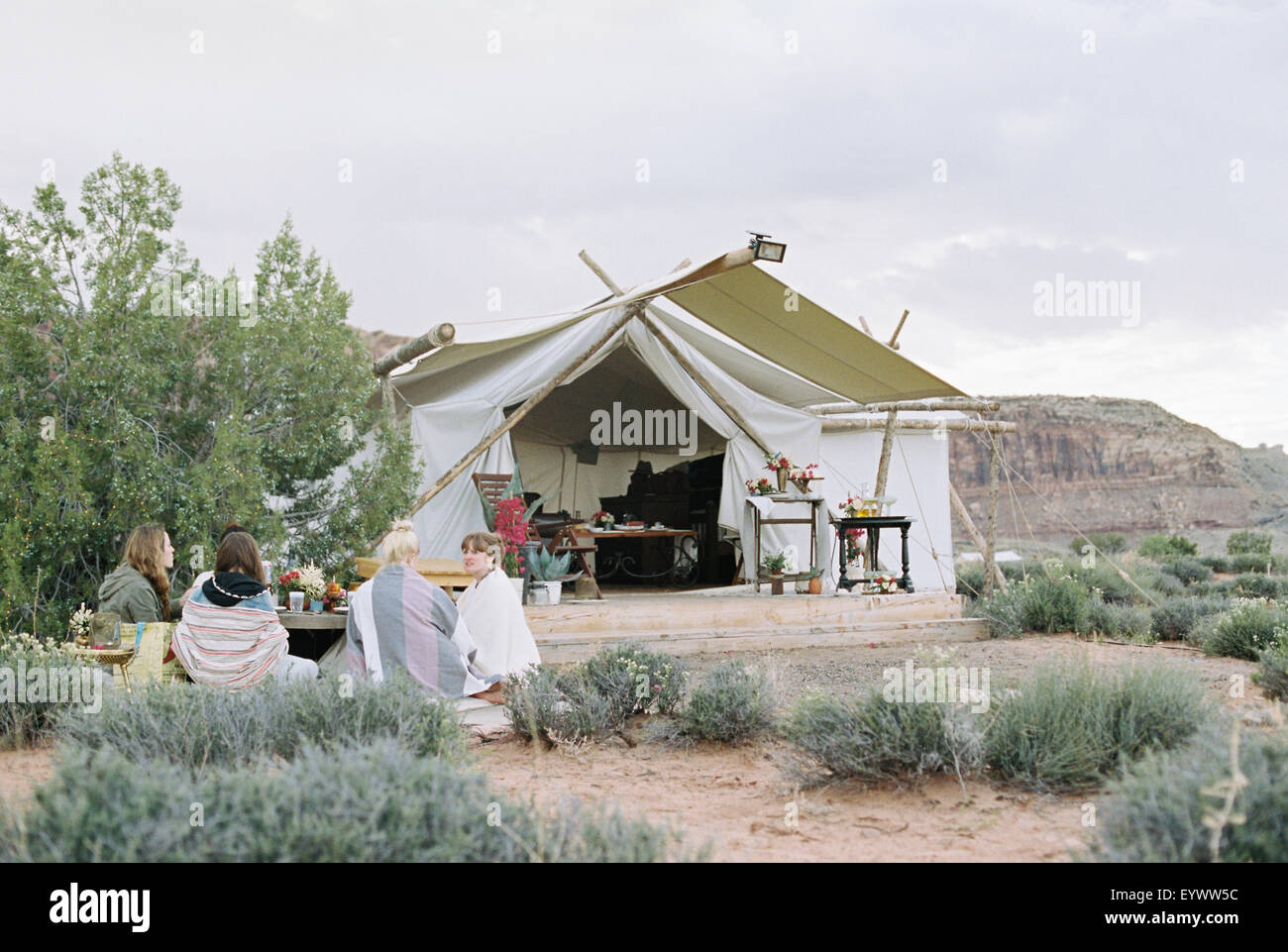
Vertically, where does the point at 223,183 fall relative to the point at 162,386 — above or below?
above

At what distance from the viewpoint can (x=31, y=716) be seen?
15.2ft

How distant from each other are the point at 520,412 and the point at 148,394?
10.7 feet

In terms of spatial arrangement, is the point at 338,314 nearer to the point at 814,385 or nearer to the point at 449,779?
the point at 814,385

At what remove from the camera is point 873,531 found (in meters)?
8.70

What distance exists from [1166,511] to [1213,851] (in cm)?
2961

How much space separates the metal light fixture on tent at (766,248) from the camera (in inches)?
252

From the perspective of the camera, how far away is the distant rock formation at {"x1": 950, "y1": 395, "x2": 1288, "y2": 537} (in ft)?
92.4

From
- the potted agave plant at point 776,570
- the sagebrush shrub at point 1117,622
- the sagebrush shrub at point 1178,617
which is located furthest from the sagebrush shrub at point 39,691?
the sagebrush shrub at point 1178,617

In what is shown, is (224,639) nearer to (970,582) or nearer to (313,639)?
(313,639)

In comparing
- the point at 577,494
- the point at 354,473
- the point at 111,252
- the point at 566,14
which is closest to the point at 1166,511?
the point at 577,494

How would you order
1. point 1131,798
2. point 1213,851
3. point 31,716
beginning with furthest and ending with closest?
1. point 31,716
2. point 1131,798
3. point 1213,851

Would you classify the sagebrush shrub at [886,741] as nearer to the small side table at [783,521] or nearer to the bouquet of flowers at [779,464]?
the small side table at [783,521]

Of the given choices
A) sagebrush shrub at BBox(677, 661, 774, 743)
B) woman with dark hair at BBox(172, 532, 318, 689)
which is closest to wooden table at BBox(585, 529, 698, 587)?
sagebrush shrub at BBox(677, 661, 774, 743)

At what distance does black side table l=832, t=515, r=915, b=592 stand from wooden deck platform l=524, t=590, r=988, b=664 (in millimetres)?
153
